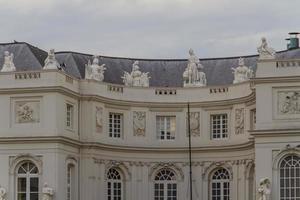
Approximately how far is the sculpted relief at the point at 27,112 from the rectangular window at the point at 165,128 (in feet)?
25.6

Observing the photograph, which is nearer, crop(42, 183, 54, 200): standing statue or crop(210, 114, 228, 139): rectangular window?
crop(42, 183, 54, 200): standing statue

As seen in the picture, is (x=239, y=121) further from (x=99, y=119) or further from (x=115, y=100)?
(x=99, y=119)

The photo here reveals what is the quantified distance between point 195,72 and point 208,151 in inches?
171

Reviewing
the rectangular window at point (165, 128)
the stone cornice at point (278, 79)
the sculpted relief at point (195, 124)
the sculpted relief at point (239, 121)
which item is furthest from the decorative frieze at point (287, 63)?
the rectangular window at point (165, 128)

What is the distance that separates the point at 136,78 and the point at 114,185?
231 inches

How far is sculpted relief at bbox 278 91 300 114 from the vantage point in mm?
46219

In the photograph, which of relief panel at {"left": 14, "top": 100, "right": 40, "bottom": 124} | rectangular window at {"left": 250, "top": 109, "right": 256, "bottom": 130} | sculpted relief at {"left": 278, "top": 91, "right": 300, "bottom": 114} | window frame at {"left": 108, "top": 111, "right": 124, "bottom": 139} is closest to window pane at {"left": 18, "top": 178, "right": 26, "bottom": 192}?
relief panel at {"left": 14, "top": 100, "right": 40, "bottom": 124}

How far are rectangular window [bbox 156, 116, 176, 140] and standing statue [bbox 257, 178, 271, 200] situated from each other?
9201mm

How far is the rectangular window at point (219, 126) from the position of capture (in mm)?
52875

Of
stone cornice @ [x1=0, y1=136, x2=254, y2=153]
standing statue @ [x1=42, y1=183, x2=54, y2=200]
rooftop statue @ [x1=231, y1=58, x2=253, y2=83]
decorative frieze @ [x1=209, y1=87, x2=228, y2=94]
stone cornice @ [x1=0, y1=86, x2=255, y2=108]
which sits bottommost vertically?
standing statue @ [x1=42, y1=183, x2=54, y2=200]

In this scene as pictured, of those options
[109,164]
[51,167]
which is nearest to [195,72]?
[109,164]

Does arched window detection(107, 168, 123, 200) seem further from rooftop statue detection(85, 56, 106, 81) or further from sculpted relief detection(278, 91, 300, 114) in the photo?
sculpted relief detection(278, 91, 300, 114)

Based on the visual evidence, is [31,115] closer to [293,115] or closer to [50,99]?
[50,99]

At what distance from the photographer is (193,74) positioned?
54094 mm
